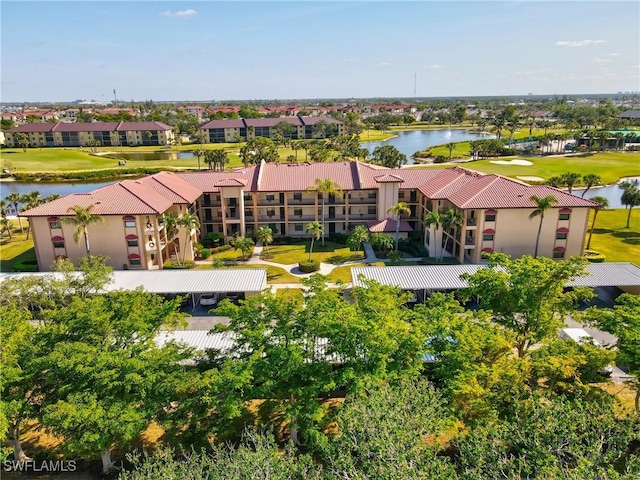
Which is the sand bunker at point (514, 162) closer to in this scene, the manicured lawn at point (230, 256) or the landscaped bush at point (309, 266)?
the landscaped bush at point (309, 266)

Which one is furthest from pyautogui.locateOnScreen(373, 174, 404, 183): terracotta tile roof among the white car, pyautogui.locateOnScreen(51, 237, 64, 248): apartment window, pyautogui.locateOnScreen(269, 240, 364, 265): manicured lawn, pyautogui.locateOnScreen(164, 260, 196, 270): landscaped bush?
pyautogui.locateOnScreen(51, 237, 64, 248): apartment window

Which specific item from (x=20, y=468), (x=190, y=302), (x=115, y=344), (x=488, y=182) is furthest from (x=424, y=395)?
(x=488, y=182)

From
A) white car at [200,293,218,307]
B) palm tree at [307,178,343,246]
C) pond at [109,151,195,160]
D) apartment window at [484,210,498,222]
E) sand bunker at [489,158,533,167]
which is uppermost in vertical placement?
palm tree at [307,178,343,246]

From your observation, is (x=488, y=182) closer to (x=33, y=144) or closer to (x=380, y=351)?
(x=380, y=351)

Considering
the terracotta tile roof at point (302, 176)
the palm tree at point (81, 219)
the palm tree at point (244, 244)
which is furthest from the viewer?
the terracotta tile roof at point (302, 176)

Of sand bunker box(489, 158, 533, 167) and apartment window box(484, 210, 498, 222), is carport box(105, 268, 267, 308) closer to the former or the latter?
apartment window box(484, 210, 498, 222)

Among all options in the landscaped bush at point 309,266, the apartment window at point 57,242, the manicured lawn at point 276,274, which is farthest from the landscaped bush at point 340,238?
the apartment window at point 57,242
